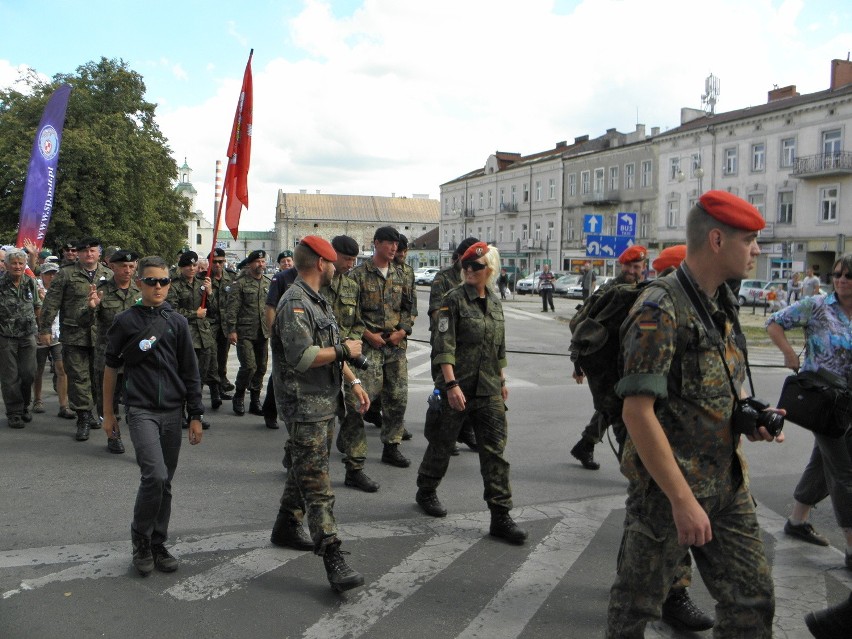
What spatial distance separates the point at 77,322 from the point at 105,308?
513 mm

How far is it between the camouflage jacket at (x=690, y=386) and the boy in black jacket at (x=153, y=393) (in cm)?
283

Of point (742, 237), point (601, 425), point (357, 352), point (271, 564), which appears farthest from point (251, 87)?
point (742, 237)

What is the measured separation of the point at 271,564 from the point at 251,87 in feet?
17.8

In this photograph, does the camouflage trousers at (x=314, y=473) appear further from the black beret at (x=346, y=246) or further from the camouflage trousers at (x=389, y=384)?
the black beret at (x=346, y=246)

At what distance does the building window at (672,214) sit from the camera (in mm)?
51681

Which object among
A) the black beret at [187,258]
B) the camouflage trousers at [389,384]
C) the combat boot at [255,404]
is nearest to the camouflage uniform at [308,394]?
the camouflage trousers at [389,384]

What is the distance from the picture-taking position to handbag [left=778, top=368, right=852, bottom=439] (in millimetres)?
4105

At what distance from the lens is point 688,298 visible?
2.65 meters

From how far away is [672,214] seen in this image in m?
52.3

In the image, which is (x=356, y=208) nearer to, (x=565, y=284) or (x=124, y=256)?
(x=565, y=284)

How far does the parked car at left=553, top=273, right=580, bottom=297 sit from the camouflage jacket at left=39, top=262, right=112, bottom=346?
125 feet

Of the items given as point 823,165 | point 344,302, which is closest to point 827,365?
point 344,302

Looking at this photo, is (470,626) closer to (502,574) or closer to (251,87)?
(502,574)

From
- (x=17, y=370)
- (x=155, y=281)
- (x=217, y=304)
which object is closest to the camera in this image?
(x=155, y=281)
